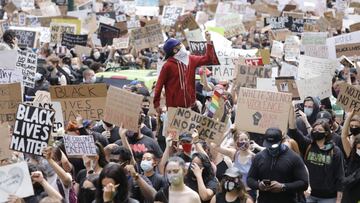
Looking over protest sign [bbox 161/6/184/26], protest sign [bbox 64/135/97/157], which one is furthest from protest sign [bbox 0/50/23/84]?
protest sign [bbox 161/6/184/26]

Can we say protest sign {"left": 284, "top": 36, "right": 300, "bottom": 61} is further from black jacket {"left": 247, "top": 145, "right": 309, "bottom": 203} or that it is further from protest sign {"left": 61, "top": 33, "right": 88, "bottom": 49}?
black jacket {"left": 247, "top": 145, "right": 309, "bottom": 203}

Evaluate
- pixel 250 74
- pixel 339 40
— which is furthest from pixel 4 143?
pixel 339 40

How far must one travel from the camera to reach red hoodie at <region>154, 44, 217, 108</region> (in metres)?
13.9

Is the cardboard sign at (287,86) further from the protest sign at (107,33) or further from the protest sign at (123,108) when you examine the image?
the protest sign at (107,33)

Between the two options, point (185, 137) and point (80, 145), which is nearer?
point (80, 145)

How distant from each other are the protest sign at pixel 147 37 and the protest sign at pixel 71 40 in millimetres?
1632

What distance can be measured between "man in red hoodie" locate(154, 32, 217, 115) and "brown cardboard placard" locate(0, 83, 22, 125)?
5.30 ft

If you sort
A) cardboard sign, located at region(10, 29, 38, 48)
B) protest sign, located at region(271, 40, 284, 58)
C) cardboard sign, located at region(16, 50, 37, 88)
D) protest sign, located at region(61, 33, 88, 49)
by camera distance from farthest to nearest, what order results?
protest sign, located at region(61, 33, 88, 49)
cardboard sign, located at region(10, 29, 38, 48)
protest sign, located at region(271, 40, 284, 58)
cardboard sign, located at region(16, 50, 37, 88)

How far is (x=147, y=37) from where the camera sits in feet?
72.4

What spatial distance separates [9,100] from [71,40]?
10.1 m

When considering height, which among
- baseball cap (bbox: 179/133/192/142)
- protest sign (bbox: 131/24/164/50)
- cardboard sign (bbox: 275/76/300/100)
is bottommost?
protest sign (bbox: 131/24/164/50)

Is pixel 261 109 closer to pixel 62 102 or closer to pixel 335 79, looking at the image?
pixel 62 102

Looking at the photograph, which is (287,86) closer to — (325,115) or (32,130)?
(325,115)

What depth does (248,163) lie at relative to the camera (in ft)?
37.5
